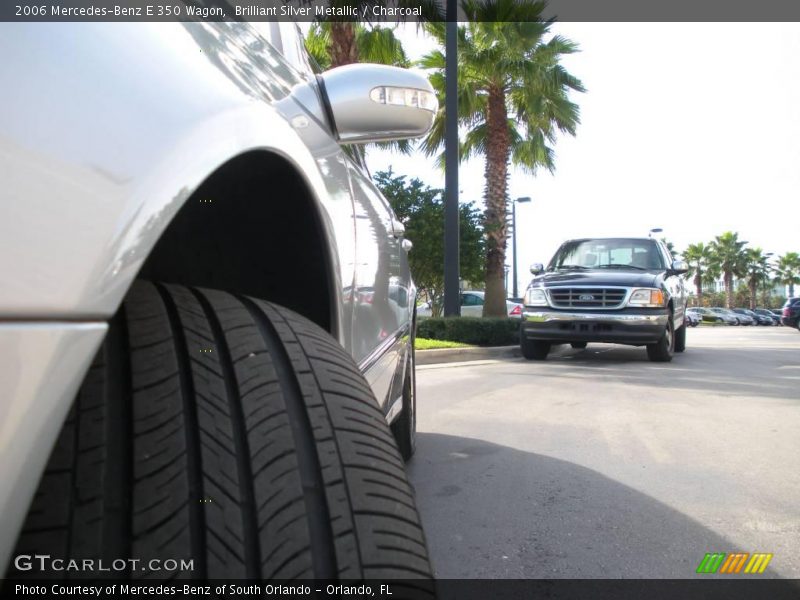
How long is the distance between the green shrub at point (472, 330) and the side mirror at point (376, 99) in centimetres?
996

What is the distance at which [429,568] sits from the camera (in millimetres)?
1101

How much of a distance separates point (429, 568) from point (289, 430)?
324 millimetres

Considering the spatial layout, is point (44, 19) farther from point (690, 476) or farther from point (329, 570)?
point (690, 476)

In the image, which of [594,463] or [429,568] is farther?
[594,463]

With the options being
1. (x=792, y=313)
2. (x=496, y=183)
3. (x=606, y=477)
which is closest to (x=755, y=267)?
(x=792, y=313)

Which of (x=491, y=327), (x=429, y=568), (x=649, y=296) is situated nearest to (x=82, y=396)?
(x=429, y=568)

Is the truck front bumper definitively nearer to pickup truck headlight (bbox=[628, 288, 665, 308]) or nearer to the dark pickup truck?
the dark pickup truck

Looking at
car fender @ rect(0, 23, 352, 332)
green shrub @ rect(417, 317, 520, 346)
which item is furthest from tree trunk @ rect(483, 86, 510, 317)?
car fender @ rect(0, 23, 352, 332)

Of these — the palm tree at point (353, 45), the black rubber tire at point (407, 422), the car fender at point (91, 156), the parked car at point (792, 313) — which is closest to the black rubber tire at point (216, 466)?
the car fender at point (91, 156)

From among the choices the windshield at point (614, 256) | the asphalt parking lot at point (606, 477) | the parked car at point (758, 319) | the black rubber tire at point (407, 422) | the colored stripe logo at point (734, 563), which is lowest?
the parked car at point (758, 319)

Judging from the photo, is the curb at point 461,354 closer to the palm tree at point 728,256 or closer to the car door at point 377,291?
the car door at point 377,291

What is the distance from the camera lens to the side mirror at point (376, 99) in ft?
5.56

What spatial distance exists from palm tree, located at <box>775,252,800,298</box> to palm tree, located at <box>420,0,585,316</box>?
76.1 metres

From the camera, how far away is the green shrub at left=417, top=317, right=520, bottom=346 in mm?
11664
